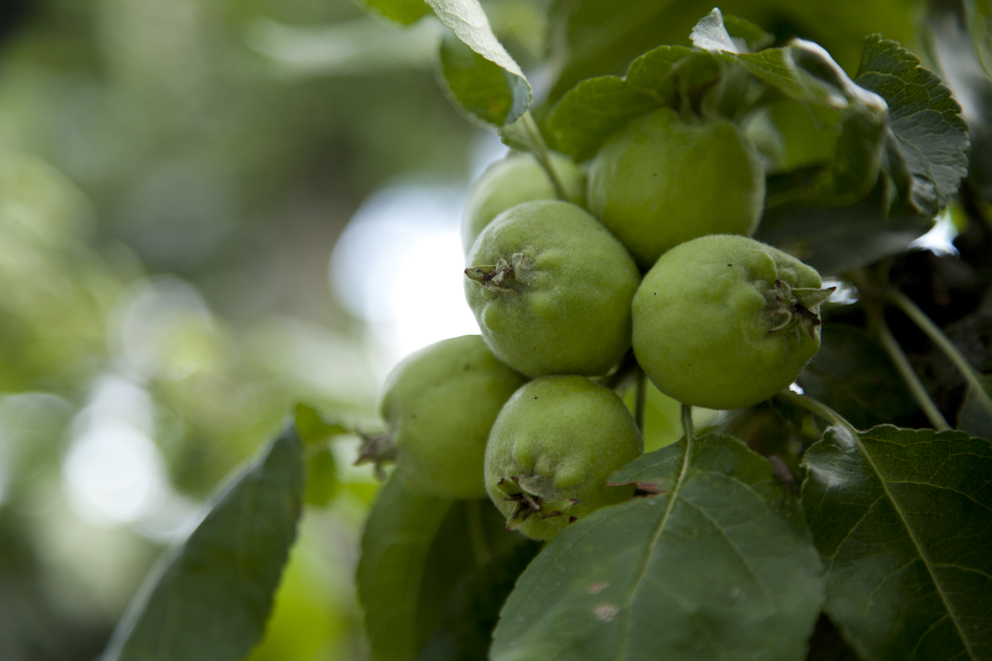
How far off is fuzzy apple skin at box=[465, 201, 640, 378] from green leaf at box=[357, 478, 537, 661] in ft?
1.14

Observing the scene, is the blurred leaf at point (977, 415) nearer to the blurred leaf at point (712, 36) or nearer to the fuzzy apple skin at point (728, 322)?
the fuzzy apple skin at point (728, 322)

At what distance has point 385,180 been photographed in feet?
19.6

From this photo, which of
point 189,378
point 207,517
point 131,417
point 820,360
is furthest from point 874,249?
point 131,417

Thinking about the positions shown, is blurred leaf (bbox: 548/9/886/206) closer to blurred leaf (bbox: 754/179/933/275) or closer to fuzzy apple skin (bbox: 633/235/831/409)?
blurred leaf (bbox: 754/179/933/275)

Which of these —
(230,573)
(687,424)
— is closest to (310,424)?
(230,573)

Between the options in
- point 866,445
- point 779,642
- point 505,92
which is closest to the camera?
point 779,642

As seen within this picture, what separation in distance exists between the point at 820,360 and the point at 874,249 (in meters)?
0.16

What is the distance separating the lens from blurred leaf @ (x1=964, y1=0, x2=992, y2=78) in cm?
99

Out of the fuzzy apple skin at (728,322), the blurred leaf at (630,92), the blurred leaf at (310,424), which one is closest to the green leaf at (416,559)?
the blurred leaf at (310,424)

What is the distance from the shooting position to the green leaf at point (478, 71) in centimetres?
73

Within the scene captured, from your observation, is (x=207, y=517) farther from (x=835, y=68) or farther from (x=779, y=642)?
(x=835, y=68)

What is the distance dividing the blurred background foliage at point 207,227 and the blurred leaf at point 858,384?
0.52 metres

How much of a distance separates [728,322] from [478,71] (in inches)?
16.9

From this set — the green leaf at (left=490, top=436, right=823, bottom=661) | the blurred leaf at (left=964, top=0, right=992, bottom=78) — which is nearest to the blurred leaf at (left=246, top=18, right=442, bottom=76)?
the blurred leaf at (left=964, top=0, right=992, bottom=78)
